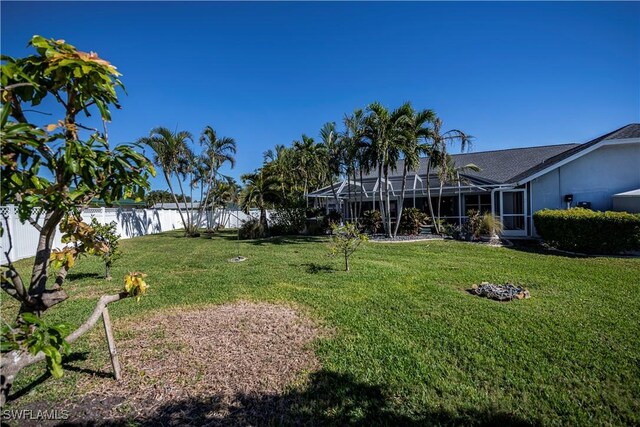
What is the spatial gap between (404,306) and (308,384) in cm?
296

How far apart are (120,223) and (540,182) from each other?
24.5 metres

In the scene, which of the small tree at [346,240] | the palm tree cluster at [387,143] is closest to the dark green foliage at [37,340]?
the small tree at [346,240]

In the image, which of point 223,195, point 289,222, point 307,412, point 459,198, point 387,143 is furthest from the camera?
point 223,195

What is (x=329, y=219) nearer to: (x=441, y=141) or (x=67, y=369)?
(x=441, y=141)

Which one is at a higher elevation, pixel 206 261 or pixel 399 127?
Answer: pixel 399 127

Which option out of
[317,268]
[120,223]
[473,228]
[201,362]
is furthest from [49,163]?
[120,223]

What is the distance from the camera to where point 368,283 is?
756 cm

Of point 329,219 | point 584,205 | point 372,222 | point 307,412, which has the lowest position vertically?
point 307,412

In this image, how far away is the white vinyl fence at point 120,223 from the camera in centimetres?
1108

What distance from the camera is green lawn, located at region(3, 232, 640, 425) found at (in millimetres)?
3188

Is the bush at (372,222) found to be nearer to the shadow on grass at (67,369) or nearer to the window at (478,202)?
the window at (478,202)

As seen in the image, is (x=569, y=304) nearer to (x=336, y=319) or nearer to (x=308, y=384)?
(x=336, y=319)

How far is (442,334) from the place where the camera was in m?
4.69

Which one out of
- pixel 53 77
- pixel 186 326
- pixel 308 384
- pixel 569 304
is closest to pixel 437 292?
pixel 569 304
